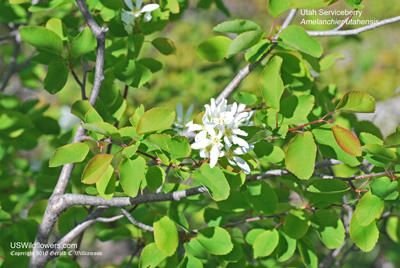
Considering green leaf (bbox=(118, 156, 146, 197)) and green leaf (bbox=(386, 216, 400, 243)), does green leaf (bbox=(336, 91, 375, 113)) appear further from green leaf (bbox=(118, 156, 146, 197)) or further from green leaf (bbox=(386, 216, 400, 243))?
green leaf (bbox=(386, 216, 400, 243))

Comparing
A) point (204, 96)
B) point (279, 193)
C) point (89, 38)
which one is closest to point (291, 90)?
point (279, 193)

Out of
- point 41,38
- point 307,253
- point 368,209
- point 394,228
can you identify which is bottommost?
point 394,228

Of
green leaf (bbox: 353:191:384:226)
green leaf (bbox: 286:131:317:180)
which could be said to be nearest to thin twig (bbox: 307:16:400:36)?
green leaf (bbox: 286:131:317:180)

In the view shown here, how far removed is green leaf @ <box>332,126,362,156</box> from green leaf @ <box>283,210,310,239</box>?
0.25m

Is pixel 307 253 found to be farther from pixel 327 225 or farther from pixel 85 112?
pixel 85 112

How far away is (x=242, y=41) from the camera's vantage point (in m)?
0.91

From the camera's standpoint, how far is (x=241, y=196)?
1.07 metres

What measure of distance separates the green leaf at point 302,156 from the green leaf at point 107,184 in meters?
0.38

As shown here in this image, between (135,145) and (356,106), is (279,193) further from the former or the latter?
(135,145)

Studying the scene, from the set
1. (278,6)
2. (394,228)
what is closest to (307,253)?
(394,228)

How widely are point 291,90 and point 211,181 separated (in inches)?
19.4

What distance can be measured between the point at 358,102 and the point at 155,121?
427mm

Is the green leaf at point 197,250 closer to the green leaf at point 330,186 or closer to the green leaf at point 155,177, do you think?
the green leaf at point 155,177

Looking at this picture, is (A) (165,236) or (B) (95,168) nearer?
(B) (95,168)
